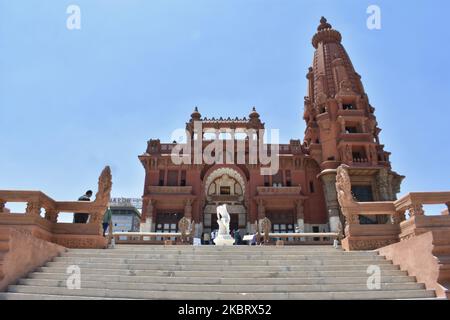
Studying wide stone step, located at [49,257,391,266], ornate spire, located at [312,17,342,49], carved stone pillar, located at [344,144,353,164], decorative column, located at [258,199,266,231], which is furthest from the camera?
ornate spire, located at [312,17,342,49]

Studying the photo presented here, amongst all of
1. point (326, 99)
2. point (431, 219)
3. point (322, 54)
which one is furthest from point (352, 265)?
point (322, 54)

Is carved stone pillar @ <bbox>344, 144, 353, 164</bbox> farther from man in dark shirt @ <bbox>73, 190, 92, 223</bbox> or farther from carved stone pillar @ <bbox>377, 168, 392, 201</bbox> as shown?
man in dark shirt @ <bbox>73, 190, 92, 223</bbox>

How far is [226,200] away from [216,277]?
23.9 meters

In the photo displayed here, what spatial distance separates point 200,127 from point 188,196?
311 inches

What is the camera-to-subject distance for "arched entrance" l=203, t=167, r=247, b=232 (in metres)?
30.4

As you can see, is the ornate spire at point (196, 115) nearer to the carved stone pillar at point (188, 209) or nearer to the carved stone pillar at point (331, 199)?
the carved stone pillar at point (188, 209)

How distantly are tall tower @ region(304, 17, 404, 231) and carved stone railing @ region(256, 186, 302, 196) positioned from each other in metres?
2.76

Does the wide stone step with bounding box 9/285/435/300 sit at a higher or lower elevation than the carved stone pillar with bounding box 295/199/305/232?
lower

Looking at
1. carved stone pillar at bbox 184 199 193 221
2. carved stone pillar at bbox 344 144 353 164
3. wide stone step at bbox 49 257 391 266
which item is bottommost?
wide stone step at bbox 49 257 391 266

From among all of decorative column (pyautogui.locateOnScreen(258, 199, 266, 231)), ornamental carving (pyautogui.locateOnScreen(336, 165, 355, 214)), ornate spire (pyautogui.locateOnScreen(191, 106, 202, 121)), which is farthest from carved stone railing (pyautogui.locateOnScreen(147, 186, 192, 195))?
ornamental carving (pyautogui.locateOnScreen(336, 165, 355, 214))

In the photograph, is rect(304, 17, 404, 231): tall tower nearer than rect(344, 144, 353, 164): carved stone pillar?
Yes

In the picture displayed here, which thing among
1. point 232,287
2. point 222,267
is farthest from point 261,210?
point 232,287

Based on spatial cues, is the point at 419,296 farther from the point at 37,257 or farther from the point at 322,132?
the point at 322,132
